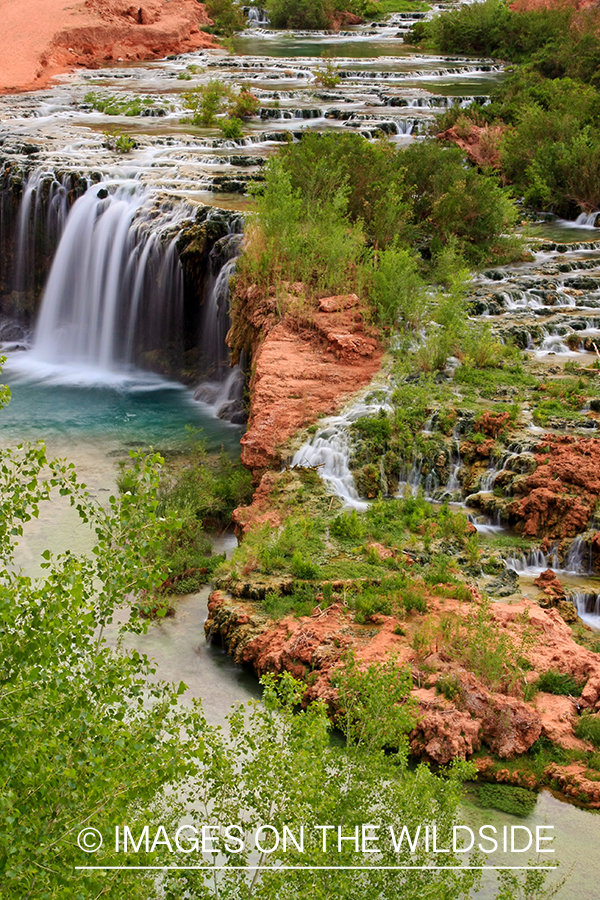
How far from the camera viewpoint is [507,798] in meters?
6.69

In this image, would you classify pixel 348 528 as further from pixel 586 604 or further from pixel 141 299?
pixel 141 299

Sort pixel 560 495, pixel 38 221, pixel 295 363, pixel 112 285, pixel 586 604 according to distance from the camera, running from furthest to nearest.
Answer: pixel 38 221, pixel 112 285, pixel 295 363, pixel 560 495, pixel 586 604

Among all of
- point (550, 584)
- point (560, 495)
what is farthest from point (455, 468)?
point (550, 584)

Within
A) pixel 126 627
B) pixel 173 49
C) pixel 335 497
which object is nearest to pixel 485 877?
pixel 126 627

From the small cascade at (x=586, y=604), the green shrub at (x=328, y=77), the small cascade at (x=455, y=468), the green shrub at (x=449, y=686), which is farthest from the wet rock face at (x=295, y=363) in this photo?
the green shrub at (x=328, y=77)

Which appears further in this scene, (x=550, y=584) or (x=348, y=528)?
(x=348, y=528)

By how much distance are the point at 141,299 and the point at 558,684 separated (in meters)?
10.9

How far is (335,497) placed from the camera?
9883 mm

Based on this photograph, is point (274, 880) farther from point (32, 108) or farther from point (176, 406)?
point (32, 108)

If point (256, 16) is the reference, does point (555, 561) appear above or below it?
below

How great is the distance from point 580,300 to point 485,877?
10.6m

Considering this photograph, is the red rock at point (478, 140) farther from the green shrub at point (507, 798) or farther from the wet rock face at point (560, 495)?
the green shrub at point (507, 798)

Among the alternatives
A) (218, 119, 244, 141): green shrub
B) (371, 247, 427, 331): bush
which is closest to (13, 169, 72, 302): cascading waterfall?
(218, 119, 244, 141): green shrub

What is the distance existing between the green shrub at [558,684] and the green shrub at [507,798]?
99 centimetres
